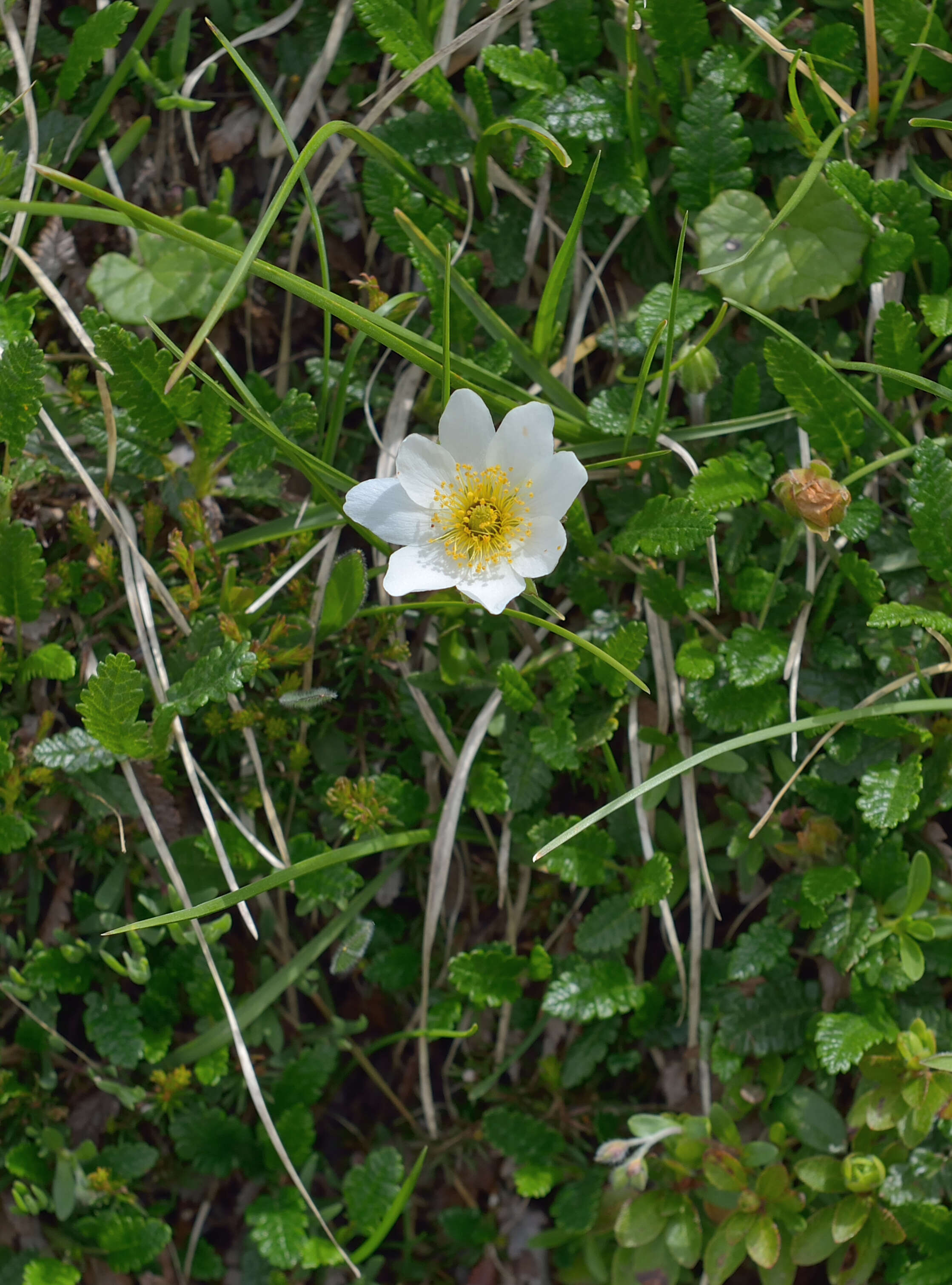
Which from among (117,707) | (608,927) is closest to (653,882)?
(608,927)

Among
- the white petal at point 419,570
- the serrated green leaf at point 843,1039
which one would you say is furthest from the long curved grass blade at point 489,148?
the serrated green leaf at point 843,1039

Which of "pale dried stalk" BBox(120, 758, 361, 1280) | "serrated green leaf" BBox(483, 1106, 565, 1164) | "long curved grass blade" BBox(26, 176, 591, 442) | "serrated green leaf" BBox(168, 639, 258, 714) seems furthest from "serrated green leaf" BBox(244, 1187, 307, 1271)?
"long curved grass blade" BBox(26, 176, 591, 442)

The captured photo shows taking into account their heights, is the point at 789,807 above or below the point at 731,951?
above

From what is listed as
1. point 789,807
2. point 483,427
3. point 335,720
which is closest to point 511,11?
point 483,427

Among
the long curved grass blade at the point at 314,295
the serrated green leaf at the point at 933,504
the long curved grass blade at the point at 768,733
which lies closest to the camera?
the long curved grass blade at the point at 314,295

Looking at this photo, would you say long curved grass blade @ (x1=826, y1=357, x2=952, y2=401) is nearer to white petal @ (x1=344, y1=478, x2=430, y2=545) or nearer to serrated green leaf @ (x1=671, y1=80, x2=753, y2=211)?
serrated green leaf @ (x1=671, y1=80, x2=753, y2=211)

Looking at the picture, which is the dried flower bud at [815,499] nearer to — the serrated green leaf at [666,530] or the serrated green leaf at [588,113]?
the serrated green leaf at [666,530]

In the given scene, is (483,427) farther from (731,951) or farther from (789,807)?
(731,951)
